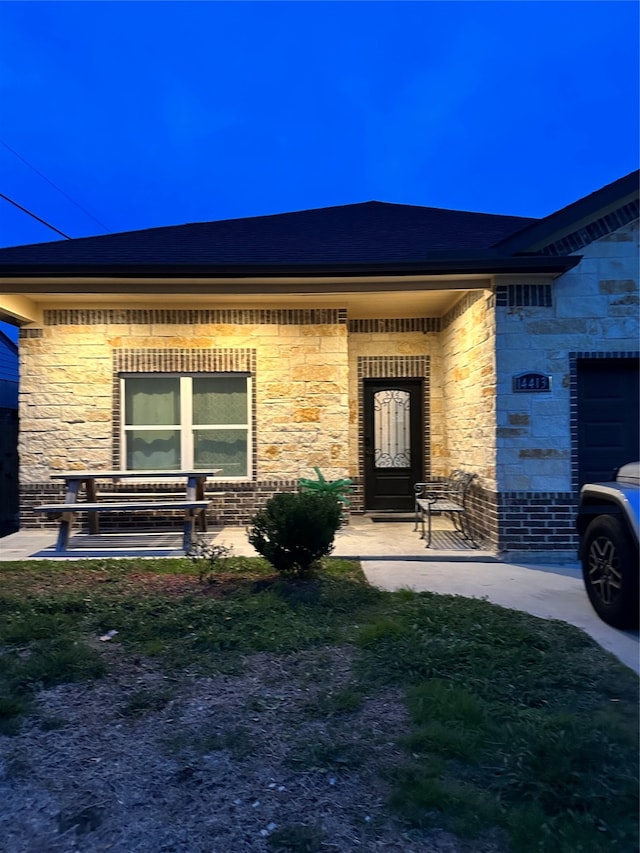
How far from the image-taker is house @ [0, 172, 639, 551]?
6785mm

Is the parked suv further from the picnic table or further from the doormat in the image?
the doormat

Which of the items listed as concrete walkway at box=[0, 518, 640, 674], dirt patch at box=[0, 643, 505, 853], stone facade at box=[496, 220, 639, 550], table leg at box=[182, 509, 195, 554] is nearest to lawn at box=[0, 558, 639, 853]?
dirt patch at box=[0, 643, 505, 853]

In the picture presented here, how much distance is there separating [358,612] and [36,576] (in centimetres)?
345

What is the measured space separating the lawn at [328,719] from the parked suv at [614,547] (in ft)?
1.58

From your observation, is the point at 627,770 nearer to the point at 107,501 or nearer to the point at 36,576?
the point at 36,576

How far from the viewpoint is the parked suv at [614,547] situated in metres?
4.27

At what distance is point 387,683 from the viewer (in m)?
3.46

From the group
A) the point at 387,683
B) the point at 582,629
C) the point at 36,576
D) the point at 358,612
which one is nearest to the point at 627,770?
the point at 387,683

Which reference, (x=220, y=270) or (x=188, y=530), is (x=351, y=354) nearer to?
(x=220, y=270)

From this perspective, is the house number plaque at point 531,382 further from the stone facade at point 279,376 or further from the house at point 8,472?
the house at point 8,472

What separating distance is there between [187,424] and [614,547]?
6.26 metres

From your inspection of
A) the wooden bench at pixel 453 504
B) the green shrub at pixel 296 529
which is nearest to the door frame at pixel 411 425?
the wooden bench at pixel 453 504

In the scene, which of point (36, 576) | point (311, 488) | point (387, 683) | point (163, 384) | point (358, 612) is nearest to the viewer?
point (387, 683)

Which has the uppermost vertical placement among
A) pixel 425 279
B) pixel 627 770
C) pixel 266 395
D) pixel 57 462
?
pixel 425 279
